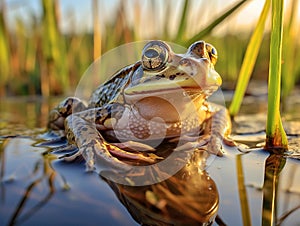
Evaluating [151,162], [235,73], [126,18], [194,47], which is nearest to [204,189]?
[151,162]

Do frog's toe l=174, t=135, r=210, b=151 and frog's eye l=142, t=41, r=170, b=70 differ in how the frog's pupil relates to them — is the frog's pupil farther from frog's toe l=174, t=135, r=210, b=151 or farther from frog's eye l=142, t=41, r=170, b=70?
frog's toe l=174, t=135, r=210, b=151

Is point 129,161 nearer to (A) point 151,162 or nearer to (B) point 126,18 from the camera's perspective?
(A) point 151,162

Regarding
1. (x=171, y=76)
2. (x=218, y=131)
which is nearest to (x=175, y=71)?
(x=171, y=76)

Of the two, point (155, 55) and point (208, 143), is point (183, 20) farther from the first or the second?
point (208, 143)

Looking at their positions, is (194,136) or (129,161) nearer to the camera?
(129,161)

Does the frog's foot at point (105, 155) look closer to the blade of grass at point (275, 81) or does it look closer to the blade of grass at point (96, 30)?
Answer: the blade of grass at point (275, 81)

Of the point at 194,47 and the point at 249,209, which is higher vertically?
the point at 194,47

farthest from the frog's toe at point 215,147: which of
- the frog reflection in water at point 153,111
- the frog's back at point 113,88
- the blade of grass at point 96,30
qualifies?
the blade of grass at point 96,30
